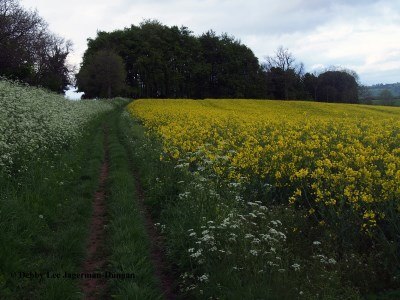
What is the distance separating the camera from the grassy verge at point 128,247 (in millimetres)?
4926

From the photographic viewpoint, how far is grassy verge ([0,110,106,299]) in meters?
4.84

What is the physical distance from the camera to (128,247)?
239 inches

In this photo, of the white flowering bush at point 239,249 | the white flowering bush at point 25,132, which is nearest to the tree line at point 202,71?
the white flowering bush at point 25,132

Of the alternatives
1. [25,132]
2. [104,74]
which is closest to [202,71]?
[104,74]

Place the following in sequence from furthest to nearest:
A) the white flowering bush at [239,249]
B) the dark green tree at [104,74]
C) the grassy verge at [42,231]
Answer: the dark green tree at [104,74] → the grassy verge at [42,231] → the white flowering bush at [239,249]

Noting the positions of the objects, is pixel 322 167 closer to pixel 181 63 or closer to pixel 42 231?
pixel 42 231

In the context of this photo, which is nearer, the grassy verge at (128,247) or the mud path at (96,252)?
the grassy verge at (128,247)

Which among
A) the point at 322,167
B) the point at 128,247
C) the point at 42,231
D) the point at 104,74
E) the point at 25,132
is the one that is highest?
the point at 104,74

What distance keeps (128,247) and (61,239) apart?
1.10 metres

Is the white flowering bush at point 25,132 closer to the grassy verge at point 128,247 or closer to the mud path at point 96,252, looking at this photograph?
the mud path at point 96,252

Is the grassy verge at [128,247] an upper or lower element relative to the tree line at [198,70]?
lower

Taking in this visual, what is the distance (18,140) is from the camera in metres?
9.55

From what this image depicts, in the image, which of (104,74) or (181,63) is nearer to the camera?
(104,74)

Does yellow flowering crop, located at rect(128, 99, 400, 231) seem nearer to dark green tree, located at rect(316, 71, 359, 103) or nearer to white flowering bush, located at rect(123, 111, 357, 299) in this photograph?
white flowering bush, located at rect(123, 111, 357, 299)
